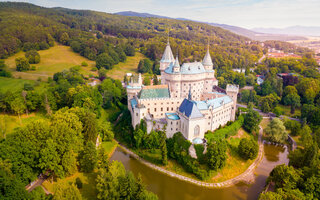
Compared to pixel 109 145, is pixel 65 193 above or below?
above

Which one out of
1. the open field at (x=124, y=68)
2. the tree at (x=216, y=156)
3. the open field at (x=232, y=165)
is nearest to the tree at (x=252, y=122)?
the open field at (x=232, y=165)

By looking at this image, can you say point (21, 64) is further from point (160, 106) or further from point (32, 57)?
point (160, 106)

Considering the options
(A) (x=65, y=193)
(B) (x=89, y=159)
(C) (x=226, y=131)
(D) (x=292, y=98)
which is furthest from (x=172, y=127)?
(D) (x=292, y=98)

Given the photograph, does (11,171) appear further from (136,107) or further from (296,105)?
(296,105)

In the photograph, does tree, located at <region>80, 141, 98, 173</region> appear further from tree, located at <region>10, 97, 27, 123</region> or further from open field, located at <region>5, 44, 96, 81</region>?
open field, located at <region>5, 44, 96, 81</region>

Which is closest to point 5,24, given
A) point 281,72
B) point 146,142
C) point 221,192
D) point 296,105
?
point 146,142

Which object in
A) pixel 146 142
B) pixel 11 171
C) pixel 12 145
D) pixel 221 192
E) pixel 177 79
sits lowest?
pixel 221 192

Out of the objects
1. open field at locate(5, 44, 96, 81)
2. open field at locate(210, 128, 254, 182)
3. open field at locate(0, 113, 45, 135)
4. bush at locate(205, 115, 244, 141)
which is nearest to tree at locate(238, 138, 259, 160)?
open field at locate(210, 128, 254, 182)
